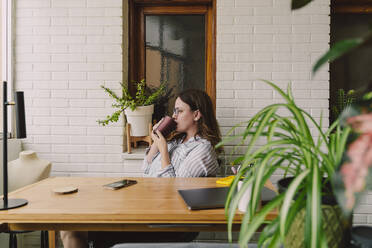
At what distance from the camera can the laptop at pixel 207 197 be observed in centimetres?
125

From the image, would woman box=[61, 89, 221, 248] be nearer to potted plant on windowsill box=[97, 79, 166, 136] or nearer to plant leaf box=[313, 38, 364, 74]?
potted plant on windowsill box=[97, 79, 166, 136]

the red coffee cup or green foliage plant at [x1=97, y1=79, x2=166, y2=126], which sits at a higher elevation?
green foliage plant at [x1=97, y1=79, x2=166, y2=126]

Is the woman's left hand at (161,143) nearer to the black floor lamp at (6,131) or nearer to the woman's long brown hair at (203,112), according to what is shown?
the woman's long brown hair at (203,112)

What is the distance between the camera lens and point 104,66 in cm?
263

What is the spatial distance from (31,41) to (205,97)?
161cm

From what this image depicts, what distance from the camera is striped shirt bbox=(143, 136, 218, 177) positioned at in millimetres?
2012

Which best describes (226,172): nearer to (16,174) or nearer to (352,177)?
(16,174)

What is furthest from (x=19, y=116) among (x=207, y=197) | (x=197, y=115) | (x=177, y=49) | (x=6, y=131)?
(x=177, y=49)

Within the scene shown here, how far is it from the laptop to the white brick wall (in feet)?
3.91

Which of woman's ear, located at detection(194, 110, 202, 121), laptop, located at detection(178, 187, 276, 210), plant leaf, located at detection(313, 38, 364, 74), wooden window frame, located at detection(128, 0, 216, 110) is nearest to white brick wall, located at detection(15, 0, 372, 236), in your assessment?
wooden window frame, located at detection(128, 0, 216, 110)

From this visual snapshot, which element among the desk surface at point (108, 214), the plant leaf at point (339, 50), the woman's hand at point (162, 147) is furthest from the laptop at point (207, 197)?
the plant leaf at point (339, 50)

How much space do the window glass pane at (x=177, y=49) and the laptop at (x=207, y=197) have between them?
1.52 m

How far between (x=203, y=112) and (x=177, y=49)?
0.92 metres

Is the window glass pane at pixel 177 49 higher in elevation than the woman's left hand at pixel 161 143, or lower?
higher
